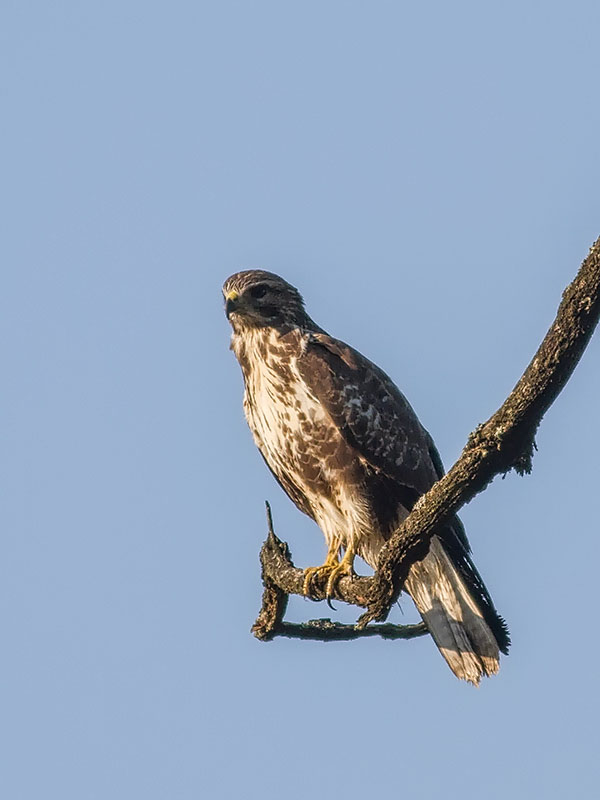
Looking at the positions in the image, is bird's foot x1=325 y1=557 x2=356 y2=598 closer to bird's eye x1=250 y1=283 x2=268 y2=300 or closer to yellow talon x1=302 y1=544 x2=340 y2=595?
yellow talon x1=302 y1=544 x2=340 y2=595

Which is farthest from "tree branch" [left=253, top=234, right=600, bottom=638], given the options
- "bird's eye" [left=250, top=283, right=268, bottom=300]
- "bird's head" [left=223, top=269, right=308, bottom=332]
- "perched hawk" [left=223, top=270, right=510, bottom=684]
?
"bird's eye" [left=250, top=283, right=268, bottom=300]

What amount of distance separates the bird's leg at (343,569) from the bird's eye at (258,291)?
1.93 m

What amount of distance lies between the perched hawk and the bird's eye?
352mm

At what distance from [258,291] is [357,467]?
1.55 metres

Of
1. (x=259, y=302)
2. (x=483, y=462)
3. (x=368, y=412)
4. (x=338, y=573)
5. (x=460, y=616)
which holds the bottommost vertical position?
(x=483, y=462)

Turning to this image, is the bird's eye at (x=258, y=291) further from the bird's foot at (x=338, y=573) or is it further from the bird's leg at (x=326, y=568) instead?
the bird's foot at (x=338, y=573)

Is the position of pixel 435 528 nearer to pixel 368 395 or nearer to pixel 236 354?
pixel 368 395

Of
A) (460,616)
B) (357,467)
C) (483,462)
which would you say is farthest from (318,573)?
(483,462)

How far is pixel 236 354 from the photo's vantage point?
30.5 feet

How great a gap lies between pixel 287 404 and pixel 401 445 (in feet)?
2.71

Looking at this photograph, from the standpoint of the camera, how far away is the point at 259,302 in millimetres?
A: 9266

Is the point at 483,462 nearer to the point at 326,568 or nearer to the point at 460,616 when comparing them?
the point at 326,568

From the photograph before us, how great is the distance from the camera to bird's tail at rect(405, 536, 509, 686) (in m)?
8.53

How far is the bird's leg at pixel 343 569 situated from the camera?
827 cm
